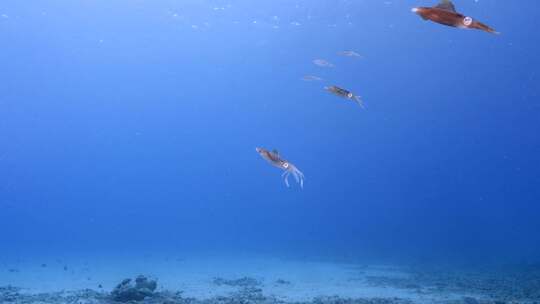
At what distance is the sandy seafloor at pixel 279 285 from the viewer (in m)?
12.1

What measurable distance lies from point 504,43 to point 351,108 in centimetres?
2307

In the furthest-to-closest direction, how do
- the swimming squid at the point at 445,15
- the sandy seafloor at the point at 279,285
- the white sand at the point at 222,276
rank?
the white sand at the point at 222,276 → the sandy seafloor at the point at 279,285 → the swimming squid at the point at 445,15

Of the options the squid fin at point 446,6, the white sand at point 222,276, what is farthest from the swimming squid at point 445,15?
the white sand at point 222,276

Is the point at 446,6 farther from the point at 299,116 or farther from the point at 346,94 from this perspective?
the point at 299,116

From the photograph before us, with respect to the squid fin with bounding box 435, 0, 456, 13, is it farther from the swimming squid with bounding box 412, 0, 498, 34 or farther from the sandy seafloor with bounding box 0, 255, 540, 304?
the sandy seafloor with bounding box 0, 255, 540, 304

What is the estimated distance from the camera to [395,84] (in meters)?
45.7

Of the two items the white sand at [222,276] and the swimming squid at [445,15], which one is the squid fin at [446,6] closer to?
the swimming squid at [445,15]

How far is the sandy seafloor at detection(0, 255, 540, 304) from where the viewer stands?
12.1m

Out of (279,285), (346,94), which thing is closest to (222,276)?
(279,285)

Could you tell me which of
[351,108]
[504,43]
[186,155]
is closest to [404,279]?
[504,43]

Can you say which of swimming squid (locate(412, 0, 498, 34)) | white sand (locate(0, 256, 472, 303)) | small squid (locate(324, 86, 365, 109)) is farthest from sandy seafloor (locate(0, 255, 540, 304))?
swimming squid (locate(412, 0, 498, 34))

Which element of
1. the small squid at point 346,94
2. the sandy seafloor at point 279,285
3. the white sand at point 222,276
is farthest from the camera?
the white sand at point 222,276

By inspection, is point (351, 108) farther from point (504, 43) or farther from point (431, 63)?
point (504, 43)

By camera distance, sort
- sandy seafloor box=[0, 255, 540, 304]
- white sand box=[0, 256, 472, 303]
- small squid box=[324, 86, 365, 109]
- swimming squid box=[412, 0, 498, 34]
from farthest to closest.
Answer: white sand box=[0, 256, 472, 303]
sandy seafloor box=[0, 255, 540, 304]
small squid box=[324, 86, 365, 109]
swimming squid box=[412, 0, 498, 34]
